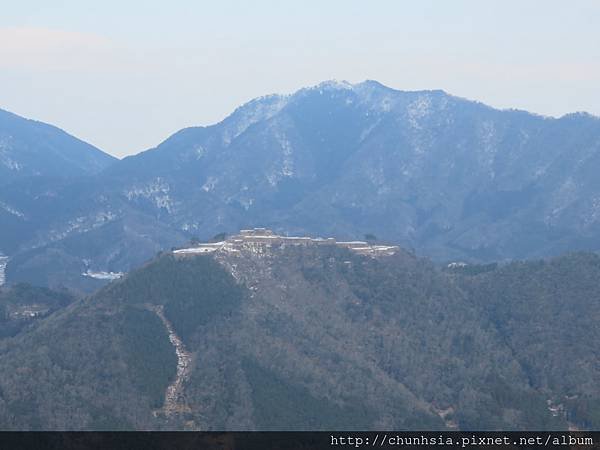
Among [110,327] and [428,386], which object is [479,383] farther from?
[110,327]

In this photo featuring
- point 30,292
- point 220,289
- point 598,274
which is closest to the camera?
point 220,289

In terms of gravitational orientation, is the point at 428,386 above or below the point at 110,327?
below
